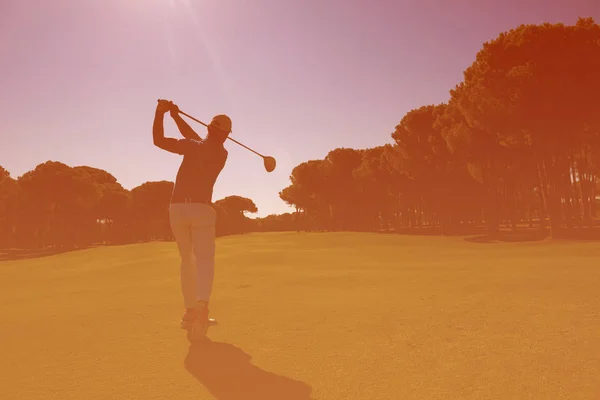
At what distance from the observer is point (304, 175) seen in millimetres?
76562

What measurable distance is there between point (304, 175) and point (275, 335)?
234ft

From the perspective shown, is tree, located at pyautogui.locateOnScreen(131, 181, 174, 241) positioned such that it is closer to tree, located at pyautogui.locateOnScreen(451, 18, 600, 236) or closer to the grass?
tree, located at pyautogui.locateOnScreen(451, 18, 600, 236)

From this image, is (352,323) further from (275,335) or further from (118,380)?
(118,380)

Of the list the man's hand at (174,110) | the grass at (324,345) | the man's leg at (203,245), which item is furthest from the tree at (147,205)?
the man's leg at (203,245)

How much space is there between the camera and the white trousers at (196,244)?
5.70 m

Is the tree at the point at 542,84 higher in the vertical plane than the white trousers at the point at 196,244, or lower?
higher

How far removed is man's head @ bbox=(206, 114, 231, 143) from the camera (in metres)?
6.20

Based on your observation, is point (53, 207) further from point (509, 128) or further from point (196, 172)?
point (196, 172)

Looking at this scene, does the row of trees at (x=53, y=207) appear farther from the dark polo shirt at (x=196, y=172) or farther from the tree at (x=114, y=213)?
the dark polo shirt at (x=196, y=172)

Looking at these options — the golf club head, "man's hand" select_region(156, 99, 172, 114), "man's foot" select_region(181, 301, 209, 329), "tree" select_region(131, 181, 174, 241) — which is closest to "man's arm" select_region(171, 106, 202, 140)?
"man's hand" select_region(156, 99, 172, 114)

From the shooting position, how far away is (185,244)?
5.92 m

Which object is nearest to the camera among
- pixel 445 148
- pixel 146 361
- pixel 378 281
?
pixel 146 361

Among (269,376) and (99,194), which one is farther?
(99,194)

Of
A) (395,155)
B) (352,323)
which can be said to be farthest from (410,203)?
(352,323)
